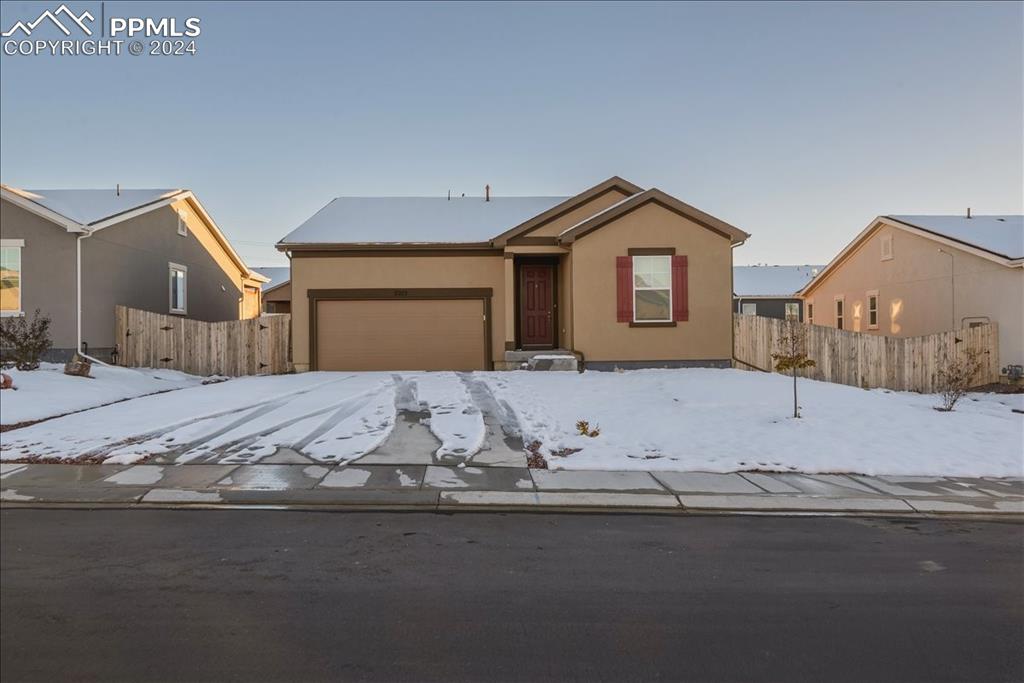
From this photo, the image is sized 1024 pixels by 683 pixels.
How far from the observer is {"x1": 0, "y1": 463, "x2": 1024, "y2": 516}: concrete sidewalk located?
21.7ft

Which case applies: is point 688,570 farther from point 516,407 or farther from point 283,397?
point 283,397

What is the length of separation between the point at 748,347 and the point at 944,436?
24.5 feet

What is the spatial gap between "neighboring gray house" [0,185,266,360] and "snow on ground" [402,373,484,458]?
30.8 feet

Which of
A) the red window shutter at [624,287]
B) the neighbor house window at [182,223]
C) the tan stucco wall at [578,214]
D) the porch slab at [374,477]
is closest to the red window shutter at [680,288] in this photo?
the red window shutter at [624,287]

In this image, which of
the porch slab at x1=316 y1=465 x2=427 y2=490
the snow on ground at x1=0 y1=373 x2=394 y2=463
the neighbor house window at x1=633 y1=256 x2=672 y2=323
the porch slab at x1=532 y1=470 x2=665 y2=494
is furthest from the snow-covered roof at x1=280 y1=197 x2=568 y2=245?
the porch slab at x1=532 y1=470 x2=665 y2=494

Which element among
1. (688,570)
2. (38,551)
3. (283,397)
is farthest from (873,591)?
(283,397)

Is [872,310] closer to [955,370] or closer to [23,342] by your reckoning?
[955,370]

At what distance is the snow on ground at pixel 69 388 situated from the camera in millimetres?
11664

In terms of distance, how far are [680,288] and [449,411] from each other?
7792 mm

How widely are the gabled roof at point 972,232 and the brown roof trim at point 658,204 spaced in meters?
8.57

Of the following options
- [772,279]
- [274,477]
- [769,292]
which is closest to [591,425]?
→ [274,477]

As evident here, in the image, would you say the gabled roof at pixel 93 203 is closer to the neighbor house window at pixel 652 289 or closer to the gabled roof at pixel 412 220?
the gabled roof at pixel 412 220

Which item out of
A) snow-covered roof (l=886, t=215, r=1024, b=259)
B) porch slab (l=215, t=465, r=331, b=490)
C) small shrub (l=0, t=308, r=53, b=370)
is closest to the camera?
porch slab (l=215, t=465, r=331, b=490)

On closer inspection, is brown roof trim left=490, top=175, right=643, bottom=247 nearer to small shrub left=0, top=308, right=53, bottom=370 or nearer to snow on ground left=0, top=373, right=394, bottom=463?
snow on ground left=0, top=373, right=394, bottom=463
